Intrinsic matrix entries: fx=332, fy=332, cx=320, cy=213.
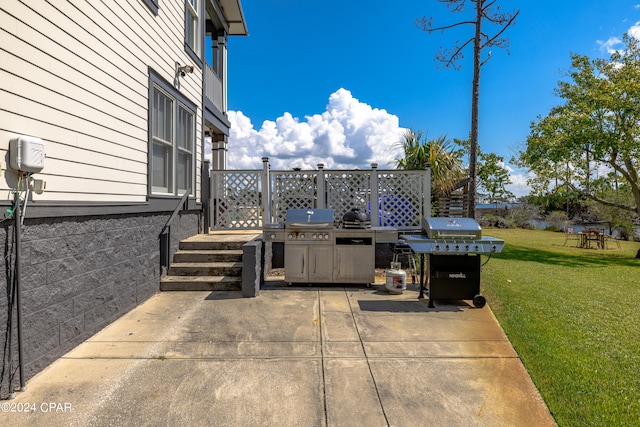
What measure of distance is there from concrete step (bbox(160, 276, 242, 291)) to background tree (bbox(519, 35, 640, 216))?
487 inches

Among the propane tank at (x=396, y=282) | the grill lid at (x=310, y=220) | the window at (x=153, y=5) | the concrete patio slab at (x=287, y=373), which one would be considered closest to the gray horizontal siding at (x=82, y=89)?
the window at (x=153, y=5)

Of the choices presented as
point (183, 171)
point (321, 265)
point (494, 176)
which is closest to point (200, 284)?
point (321, 265)

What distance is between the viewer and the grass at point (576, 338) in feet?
8.44

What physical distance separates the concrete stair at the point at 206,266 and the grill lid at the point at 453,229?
3.16m

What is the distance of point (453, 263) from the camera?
15.7 ft

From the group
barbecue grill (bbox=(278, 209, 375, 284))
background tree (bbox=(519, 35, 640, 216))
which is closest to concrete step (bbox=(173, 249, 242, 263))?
barbecue grill (bbox=(278, 209, 375, 284))

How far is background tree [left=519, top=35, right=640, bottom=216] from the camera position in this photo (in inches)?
450

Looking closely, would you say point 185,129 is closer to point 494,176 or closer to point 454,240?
point 454,240

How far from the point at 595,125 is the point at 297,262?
12.6m

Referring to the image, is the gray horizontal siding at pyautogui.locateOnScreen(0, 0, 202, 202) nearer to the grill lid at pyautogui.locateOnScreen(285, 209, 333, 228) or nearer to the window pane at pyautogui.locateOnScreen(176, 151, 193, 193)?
the window pane at pyautogui.locateOnScreen(176, 151, 193, 193)

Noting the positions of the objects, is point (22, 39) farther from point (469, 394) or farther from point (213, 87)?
point (213, 87)

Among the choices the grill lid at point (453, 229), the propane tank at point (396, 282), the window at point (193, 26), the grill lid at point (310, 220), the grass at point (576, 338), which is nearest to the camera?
the grass at point (576, 338)

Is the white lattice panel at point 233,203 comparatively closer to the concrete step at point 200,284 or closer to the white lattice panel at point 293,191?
the white lattice panel at point 293,191

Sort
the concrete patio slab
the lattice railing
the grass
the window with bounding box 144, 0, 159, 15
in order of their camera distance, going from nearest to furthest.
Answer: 1. the concrete patio slab
2. the grass
3. the window with bounding box 144, 0, 159, 15
4. the lattice railing
